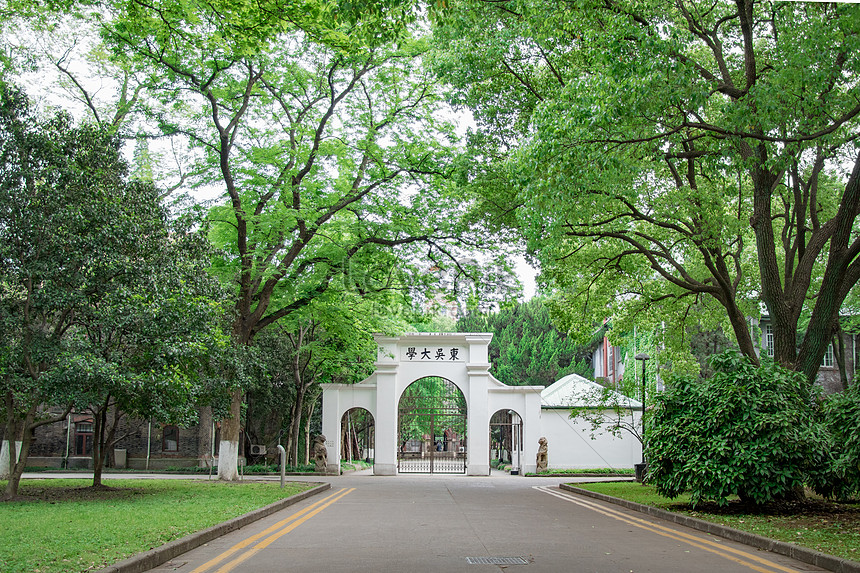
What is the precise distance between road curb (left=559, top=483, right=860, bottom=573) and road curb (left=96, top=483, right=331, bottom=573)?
21.7 feet

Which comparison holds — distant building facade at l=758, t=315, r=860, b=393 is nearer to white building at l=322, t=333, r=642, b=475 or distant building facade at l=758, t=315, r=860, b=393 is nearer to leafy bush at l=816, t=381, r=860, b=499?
white building at l=322, t=333, r=642, b=475

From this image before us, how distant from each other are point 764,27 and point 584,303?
29.6 ft

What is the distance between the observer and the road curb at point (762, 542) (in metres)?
7.17

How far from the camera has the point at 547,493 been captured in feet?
64.7

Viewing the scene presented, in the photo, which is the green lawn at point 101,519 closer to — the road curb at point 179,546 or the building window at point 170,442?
the road curb at point 179,546

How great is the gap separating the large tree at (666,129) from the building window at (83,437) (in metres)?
25.8

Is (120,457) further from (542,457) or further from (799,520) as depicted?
(799,520)

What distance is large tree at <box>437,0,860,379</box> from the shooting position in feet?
37.8

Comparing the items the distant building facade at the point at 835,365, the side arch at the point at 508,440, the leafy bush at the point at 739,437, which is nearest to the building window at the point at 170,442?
the side arch at the point at 508,440

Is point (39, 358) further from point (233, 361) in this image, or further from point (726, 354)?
point (726, 354)

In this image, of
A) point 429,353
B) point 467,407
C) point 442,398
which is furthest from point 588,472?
point 429,353

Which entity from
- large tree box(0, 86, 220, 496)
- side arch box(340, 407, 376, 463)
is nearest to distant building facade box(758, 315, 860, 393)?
side arch box(340, 407, 376, 463)

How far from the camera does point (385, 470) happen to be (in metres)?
30.3

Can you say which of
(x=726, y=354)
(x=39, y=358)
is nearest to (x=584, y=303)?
(x=726, y=354)
